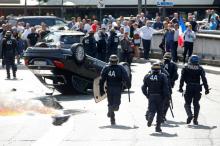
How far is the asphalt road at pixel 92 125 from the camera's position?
564 inches

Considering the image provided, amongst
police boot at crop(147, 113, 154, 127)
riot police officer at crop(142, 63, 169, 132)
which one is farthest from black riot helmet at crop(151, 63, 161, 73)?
police boot at crop(147, 113, 154, 127)

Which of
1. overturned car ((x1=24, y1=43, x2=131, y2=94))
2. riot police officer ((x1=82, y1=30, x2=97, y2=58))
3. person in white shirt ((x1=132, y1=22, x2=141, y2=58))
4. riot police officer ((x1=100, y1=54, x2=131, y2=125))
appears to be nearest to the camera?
riot police officer ((x1=100, y1=54, x2=131, y2=125))

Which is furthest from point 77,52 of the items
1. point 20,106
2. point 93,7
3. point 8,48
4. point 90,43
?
point 93,7

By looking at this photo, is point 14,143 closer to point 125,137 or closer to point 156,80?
point 125,137

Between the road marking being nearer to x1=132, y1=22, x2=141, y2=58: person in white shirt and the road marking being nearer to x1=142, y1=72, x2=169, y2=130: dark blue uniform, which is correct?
x1=142, y1=72, x2=169, y2=130: dark blue uniform

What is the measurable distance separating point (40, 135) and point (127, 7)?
50369 millimetres

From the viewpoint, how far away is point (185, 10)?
64.2 m

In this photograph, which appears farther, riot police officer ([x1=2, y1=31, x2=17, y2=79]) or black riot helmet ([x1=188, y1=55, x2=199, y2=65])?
riot police officer ([x1=2, y1=31, x2=17, y2=79])

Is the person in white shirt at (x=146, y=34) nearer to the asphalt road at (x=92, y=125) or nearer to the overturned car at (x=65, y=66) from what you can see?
the overturned car at (x=65, y=66)

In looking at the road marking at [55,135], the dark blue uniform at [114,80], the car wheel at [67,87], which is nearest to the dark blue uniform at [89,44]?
the car wheel at [67,87]

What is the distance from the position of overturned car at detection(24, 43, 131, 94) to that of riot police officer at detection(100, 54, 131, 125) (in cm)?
433

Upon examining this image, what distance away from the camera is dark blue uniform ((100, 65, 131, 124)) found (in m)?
16.4

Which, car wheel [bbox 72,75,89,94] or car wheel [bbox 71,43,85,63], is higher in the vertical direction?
car wheel [bbox 71,43,85,63]

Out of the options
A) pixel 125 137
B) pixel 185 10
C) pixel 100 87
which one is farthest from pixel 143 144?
pixel 185 10
